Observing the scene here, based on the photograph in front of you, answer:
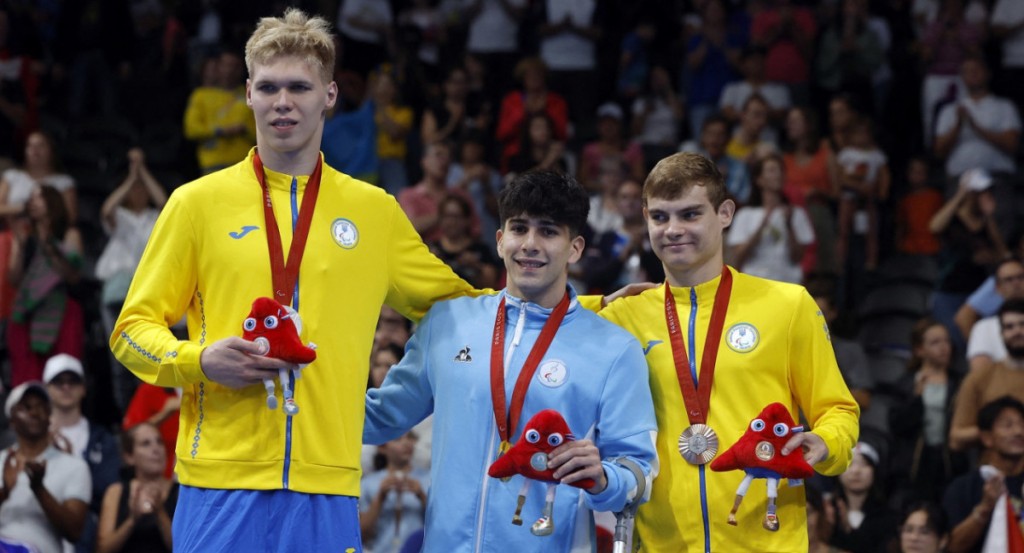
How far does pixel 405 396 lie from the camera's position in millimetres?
5816

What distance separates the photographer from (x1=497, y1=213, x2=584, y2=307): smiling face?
557 cm

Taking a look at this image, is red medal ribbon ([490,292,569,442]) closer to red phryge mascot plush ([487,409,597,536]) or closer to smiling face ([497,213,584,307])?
smiling face ([497,213,584,307])

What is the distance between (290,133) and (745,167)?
8380 mm

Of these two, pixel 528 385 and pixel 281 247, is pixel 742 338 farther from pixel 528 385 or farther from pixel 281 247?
pixel 281 247

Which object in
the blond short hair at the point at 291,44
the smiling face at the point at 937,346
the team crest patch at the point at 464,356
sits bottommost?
the team crest patch at the point at 464,356

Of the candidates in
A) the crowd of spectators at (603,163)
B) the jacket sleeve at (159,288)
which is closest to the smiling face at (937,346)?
the crowd of spectators at (603,163)

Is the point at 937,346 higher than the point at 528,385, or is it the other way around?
the point at 937,346

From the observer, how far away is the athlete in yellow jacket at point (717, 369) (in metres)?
5.69

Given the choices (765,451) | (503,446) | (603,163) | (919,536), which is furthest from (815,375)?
(603,163)

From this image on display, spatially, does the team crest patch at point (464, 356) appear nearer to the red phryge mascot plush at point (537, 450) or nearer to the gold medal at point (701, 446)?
the red phryge mascot plush at point (537, 450)

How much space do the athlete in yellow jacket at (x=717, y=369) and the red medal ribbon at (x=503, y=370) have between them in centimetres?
44

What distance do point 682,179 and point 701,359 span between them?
0.64 meters

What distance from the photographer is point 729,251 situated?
40.2ft

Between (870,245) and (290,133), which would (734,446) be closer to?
(290,133)
